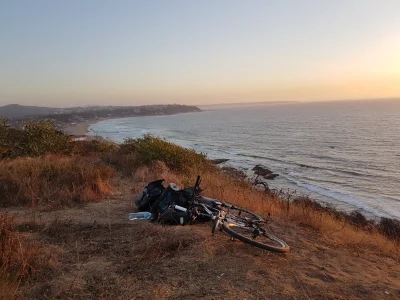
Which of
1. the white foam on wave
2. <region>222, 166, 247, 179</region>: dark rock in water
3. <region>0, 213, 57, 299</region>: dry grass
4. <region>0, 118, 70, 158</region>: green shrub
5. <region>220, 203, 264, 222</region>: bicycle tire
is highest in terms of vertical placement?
<region>0, 118, 70, 158</region>: green shrub

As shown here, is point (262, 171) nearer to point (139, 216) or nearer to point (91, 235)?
point (139, 216)

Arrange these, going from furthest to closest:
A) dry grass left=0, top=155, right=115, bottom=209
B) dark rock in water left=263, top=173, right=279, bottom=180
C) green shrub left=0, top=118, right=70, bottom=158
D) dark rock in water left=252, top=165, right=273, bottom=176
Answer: dark rock in water left=252, top=165, right=273, bottom=176
dark rock in water left=263, top=173, right=279, bottom=180
green shrub left=0, top=118, right=70, bottom=158
dry grass left=0, top=155, right=115, bottom=209

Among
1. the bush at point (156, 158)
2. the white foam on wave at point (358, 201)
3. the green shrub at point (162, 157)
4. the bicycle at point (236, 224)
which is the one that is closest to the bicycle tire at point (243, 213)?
the bicycle at point (236, 224)

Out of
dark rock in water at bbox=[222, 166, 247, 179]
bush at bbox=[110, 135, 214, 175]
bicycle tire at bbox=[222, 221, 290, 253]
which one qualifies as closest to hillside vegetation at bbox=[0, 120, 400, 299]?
bicycle tire at bbox=[222, 221, 290, 253]

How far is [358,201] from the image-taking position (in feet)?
70.7

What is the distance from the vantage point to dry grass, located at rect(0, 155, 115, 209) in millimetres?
8570

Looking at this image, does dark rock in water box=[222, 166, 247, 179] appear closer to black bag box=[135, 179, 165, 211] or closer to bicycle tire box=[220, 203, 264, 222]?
black bag box=[135, 179, 165, 211]

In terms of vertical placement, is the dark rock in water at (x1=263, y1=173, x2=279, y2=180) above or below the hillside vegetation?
below

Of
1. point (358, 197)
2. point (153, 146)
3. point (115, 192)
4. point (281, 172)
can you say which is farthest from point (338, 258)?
point (281, 172)

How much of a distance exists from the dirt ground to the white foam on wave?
14.8 m

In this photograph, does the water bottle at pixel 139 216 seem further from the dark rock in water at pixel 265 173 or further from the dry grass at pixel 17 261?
the dark rock in water at pixel 265 173

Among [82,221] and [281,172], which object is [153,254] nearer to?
[82,221]

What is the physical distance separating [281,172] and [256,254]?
26.3 m

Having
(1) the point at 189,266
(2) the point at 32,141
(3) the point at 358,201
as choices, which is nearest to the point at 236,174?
(3) the point at 358,201
